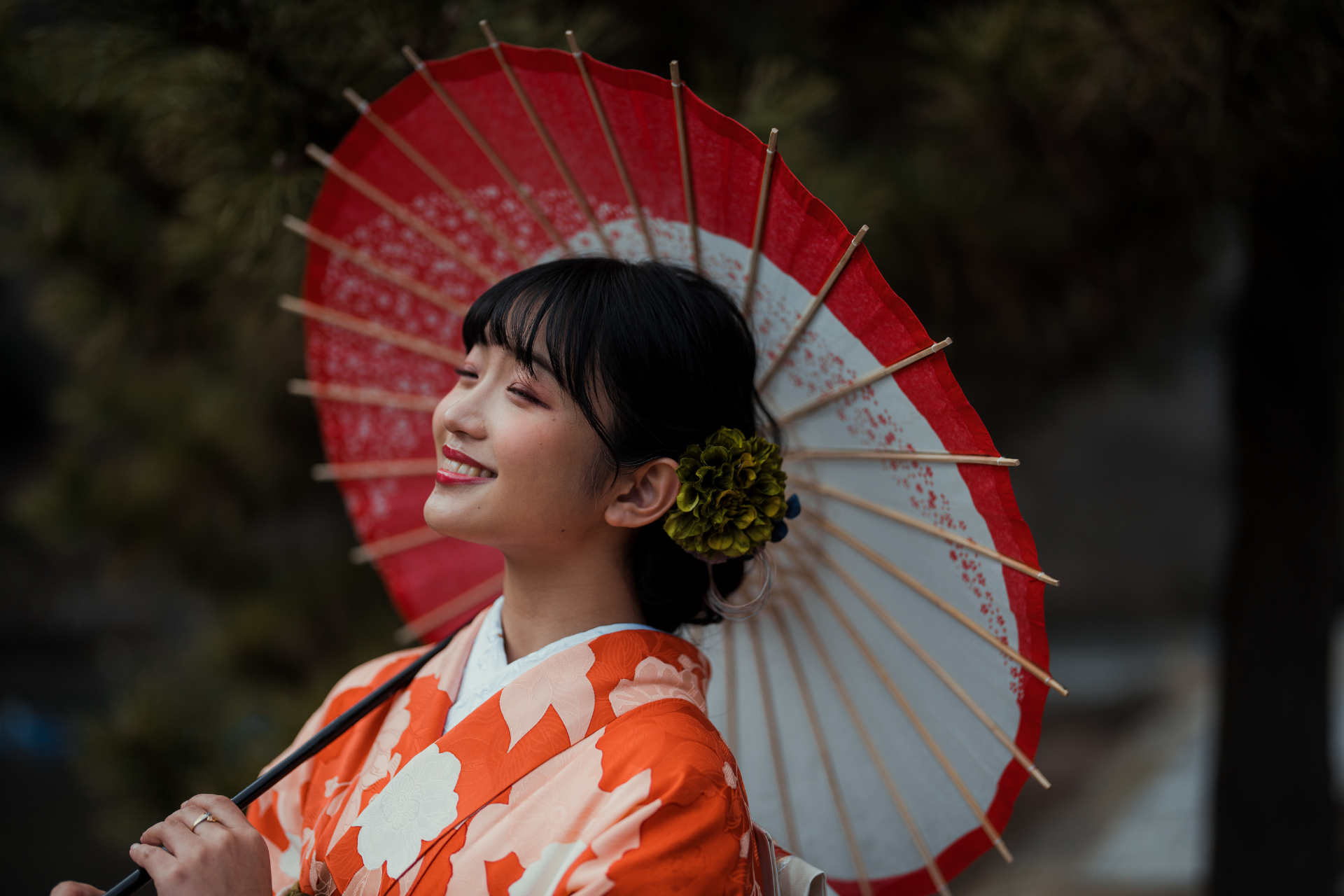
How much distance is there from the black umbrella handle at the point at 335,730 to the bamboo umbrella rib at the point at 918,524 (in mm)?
613

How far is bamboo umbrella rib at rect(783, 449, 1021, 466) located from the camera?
40.3 inches

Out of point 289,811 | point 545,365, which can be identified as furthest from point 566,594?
point 289,811

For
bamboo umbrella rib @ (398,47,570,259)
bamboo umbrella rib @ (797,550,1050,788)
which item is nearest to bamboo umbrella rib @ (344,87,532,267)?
bamboo umbrella rib @ (398,47,570,259)

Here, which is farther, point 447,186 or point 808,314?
point 447,186

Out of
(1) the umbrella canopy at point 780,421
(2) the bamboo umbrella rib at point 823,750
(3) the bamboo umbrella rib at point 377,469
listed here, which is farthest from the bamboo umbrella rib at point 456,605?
(2) the bamboo umbrella rib at point 823,750

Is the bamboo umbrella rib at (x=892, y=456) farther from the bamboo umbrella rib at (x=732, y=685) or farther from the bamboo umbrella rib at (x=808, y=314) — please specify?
the bamboo umbrella rib at (x=732, y=685)

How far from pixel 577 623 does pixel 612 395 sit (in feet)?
1.09

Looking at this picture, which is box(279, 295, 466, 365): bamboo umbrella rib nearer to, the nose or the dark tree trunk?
the nose

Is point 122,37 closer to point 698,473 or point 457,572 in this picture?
point 457,572

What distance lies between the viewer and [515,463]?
1176 mm

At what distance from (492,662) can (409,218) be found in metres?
0.76

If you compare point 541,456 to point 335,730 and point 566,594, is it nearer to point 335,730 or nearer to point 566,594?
point 566,594

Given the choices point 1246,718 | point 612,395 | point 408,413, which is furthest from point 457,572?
point 1246,718

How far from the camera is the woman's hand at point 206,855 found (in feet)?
3.46
